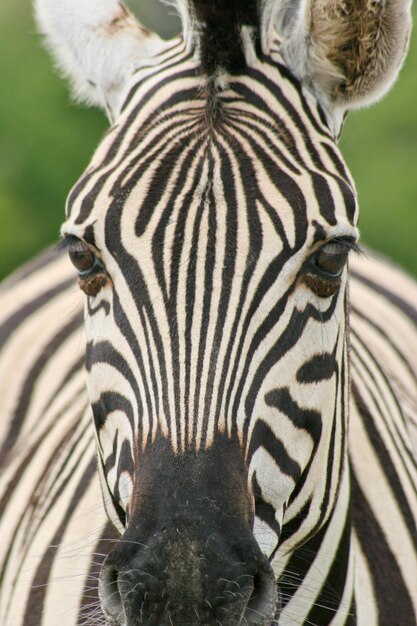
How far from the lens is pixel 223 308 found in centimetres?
262

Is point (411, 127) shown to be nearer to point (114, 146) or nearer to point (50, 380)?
point (50, 380)

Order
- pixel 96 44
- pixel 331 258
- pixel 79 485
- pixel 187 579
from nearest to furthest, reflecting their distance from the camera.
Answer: pixel 187 579 < pixel 331 258 < pixel 96 44 < pixel 79 485

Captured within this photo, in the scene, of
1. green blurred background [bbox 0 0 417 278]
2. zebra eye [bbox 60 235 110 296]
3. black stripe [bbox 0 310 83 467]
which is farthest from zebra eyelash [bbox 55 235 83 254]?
green blurred background [bbox 0 0 417 278]

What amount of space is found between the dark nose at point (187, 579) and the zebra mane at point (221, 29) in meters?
1.38

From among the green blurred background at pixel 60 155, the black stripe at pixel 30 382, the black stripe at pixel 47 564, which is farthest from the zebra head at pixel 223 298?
the green blurred background at pixel 60 155

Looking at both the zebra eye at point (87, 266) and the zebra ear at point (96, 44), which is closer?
the zebra eye at point (87, 266)

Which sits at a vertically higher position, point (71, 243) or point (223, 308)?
point (71, 243)

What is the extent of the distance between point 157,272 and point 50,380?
2.42 m

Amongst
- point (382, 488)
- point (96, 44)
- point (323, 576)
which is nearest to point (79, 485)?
point (323, 576)

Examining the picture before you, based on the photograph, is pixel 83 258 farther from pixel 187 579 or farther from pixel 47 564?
pixel 47 564

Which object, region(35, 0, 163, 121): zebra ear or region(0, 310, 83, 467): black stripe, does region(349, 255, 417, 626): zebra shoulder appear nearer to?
region(35, 0, 163, 121): zebra ear

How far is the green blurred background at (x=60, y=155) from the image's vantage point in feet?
55.9

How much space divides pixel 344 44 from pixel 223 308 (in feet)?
3.25

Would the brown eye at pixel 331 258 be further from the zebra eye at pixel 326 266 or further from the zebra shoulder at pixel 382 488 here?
the zebra shoulder at pixel 382 488
